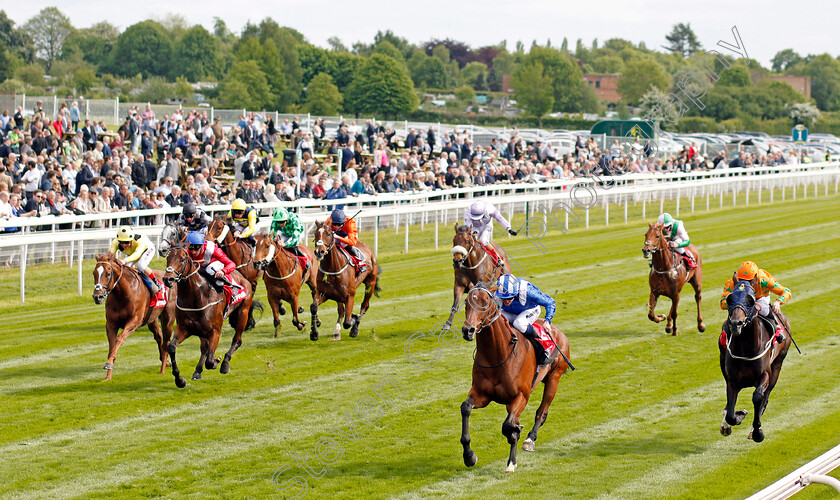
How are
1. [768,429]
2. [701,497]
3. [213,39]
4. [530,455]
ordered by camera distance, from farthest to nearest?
[213,39], [768,429], [530,455], [701,497]

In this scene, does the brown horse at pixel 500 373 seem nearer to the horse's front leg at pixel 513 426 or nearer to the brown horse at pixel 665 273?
the horse's front leg at pixel 513 426

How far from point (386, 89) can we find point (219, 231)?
57242 mm

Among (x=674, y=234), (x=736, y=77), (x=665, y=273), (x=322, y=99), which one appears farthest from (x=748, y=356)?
(x=322, y=99)

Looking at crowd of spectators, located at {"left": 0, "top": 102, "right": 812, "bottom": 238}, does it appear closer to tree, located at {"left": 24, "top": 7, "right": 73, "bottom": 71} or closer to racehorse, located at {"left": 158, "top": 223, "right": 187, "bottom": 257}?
racehorse, located at {"left": 158, "top": 223, "right": 187, "bottom": 257}

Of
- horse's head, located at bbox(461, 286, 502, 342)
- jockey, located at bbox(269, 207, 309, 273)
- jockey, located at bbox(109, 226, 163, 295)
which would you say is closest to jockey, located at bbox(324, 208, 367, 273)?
jockey, located at bbox(269, 207, 309, 273)

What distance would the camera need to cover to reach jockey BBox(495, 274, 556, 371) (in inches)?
278

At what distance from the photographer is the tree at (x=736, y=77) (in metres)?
51.1

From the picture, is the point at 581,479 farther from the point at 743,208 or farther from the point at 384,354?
the point at 743,208

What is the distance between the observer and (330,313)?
1334cm

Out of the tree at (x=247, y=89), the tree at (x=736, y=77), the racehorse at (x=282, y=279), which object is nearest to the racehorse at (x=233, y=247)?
the racehorse at (x=282, y=279)

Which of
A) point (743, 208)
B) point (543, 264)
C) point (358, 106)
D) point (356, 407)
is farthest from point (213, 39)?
point (356, 407)

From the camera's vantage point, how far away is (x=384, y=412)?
848cm

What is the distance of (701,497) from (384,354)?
4.74m

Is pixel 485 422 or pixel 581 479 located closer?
pixel 581 479
